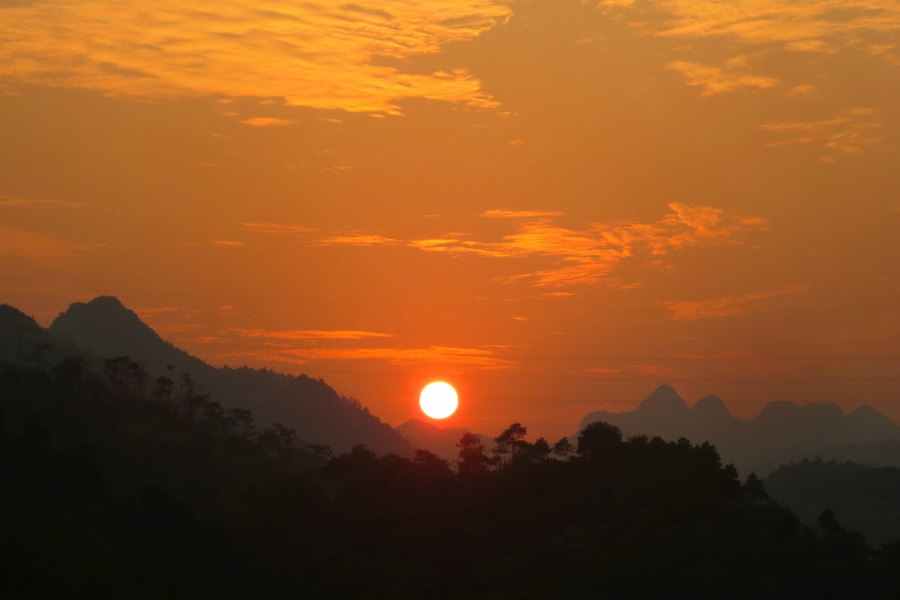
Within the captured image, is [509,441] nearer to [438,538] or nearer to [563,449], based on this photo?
[563,449]

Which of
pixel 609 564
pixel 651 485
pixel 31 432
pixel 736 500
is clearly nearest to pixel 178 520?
pixel 31 432

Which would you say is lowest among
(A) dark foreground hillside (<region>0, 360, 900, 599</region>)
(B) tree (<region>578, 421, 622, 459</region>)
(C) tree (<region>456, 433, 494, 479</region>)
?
(A) dark foreground hillside (<region>0, 360, 900, 599</region>)

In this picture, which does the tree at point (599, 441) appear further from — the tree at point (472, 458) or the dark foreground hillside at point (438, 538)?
the tree at point (472, 458)

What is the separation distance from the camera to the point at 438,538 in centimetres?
9262

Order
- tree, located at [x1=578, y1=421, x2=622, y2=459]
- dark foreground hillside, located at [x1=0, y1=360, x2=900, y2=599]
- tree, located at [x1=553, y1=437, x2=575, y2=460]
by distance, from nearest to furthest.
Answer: dark foreground hillside, located at [x1=0, y1=360, x2=900, y2=599] < tree, located at [x1=578, y1=421, x2=622, y2=459] < tree, located at [x1=553, y1=437, x2=575, y2=460]

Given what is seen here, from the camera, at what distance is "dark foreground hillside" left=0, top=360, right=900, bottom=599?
82625 mm

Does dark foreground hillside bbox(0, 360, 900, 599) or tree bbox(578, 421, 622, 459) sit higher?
tree bbox(578, 421, 622, 459)

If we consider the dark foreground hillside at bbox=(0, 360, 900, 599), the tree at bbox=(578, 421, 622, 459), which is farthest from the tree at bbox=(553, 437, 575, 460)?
the dark foreground hillside at bbox=(0, 360, 900, 599)

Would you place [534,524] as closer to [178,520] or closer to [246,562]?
[246,562]

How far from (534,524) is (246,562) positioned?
31.5 metres

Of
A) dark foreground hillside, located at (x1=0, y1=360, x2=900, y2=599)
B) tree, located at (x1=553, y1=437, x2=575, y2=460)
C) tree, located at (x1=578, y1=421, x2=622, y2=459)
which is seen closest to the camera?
dark foreground hillside, located at (x1=0, y1=360, x2=900, y2=599)

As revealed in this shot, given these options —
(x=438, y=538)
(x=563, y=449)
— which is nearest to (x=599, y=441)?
(x=563, y=449)

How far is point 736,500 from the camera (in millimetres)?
105062

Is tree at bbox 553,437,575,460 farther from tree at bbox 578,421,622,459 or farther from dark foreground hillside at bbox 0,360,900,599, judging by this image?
dark foreground hillside at bbox 0,360,900,599
